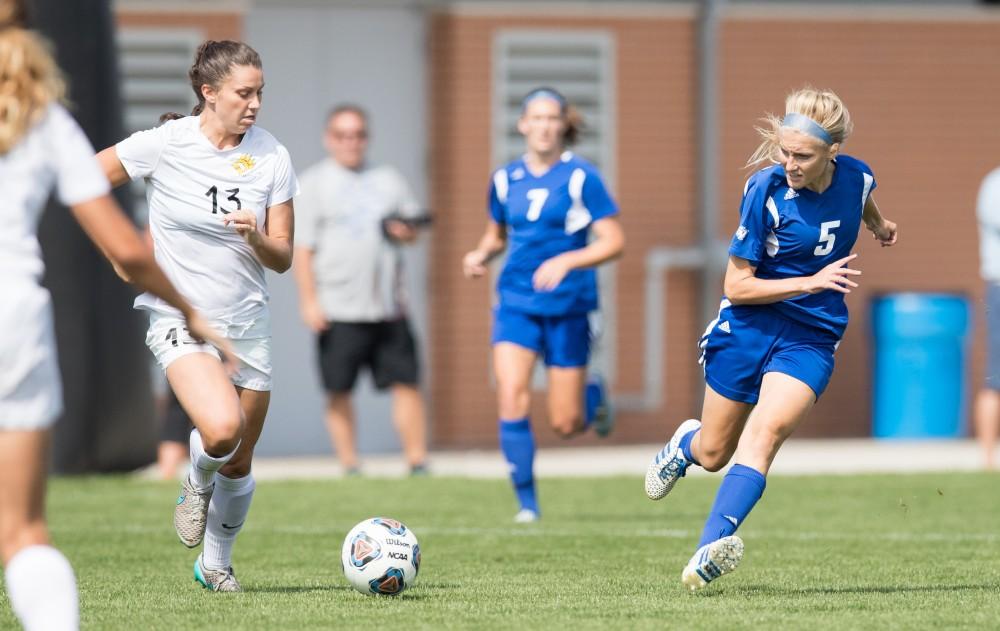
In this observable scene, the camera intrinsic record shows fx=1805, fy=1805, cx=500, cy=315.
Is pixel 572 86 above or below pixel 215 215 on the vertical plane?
above

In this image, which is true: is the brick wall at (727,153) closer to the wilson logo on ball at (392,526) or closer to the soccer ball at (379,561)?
the wilson logo on ball at (392,526)

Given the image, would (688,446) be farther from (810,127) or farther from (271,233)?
(271,233)

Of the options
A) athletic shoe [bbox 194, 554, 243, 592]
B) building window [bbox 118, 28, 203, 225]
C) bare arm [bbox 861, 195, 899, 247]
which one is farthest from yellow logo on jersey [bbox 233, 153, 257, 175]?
building window [bbox 118, 28, 203, 225]

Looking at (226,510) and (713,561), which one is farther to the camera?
(226,510)

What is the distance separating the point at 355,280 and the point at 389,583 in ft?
21.3

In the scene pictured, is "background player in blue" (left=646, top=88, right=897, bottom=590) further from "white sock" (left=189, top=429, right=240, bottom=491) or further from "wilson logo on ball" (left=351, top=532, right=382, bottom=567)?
"white sock" (left=189, top=429, right=240, bottom=491)

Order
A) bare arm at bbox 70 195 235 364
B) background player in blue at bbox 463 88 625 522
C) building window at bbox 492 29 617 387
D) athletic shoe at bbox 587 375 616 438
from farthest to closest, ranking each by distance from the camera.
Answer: building window at bbox 492 29 617 387, athletic shoe at bbox 587 375 616 438, background player in blue at bbox 463 88 625 522, bare arm at bbox 70 195 235 364

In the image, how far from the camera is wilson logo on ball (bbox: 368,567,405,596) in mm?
6719

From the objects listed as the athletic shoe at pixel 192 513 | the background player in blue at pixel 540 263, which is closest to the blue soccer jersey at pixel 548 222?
the background player in blue at pixel 540 263

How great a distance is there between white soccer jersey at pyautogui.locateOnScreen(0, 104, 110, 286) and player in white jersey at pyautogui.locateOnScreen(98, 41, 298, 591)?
1908mm

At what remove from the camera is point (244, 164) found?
6688mm

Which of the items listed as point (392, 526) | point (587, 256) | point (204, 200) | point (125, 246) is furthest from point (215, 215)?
point (587, 256)

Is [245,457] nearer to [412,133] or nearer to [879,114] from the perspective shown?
[412,133]

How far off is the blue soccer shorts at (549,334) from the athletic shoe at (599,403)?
92 cm
